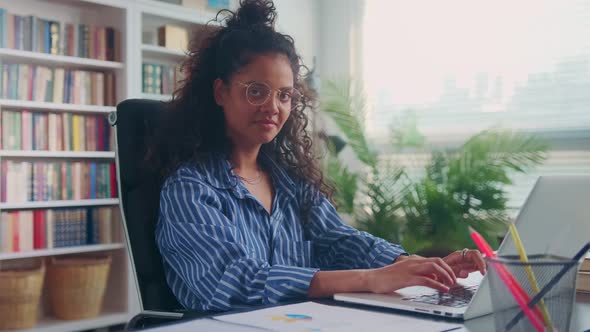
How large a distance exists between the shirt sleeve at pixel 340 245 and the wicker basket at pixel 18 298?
207cm

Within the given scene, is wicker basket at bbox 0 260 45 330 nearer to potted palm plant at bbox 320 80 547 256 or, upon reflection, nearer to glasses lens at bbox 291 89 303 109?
potted palm plant at bbox 320 80 547 256

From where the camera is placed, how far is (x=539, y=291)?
0.65 meters

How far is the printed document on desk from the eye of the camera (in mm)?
856

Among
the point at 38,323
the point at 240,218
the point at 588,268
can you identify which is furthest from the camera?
the point at 38,323

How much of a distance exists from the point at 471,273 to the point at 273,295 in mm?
431

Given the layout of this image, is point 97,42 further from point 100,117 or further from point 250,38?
point 250,38

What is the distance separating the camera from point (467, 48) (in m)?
3.98

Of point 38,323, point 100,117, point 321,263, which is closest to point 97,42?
point 100,117

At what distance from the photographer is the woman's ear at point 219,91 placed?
63.3 inches

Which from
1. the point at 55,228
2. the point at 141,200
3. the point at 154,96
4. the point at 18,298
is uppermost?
the point at 154,96

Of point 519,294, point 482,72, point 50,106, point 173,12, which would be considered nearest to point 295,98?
point 519,294

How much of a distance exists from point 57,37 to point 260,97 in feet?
7.55

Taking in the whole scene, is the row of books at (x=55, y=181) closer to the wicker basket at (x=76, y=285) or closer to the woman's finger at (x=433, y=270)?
the wicker basket at (x=76, y=285)

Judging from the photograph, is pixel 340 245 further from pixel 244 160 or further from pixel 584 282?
pixel 584 282
